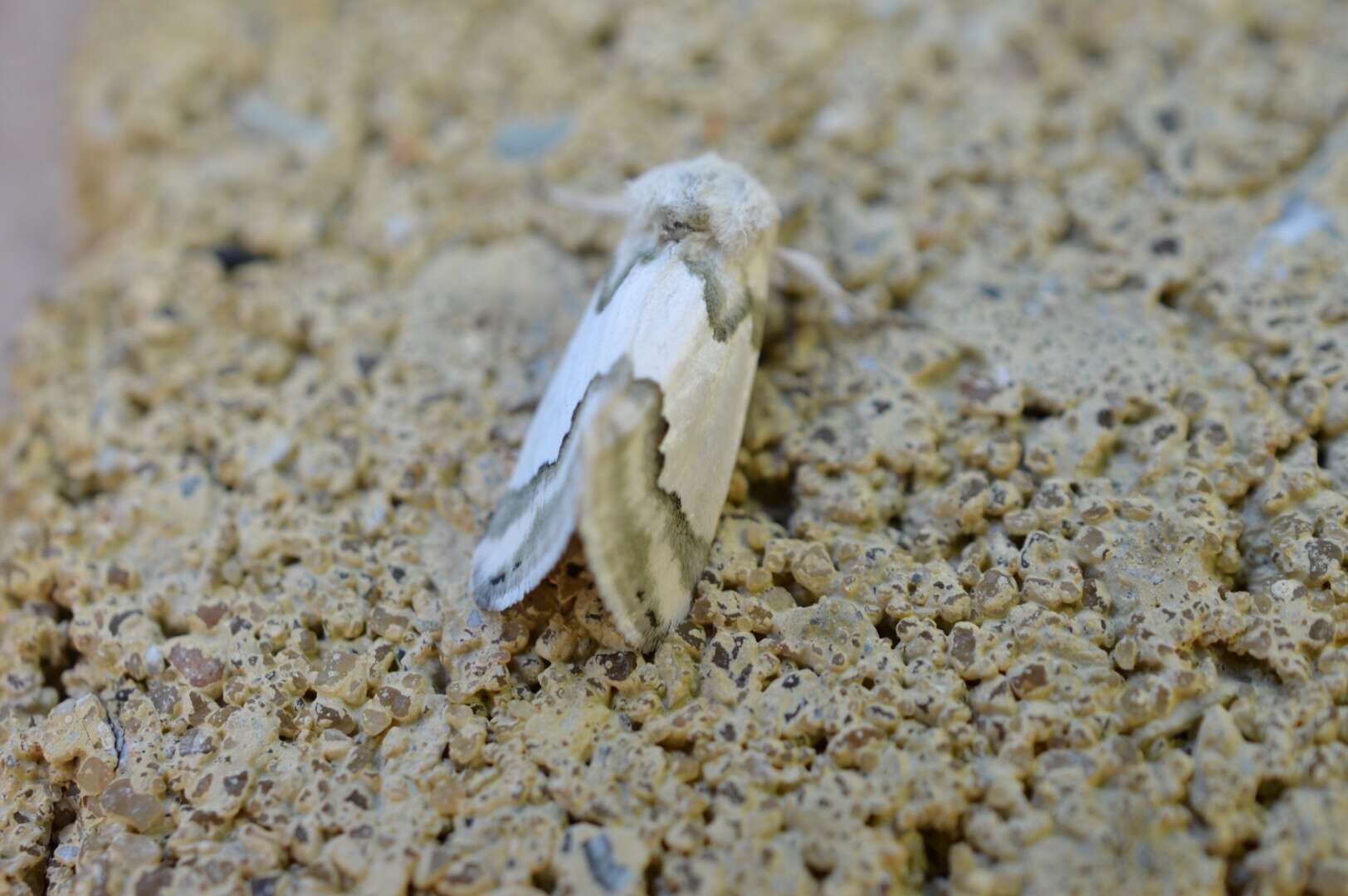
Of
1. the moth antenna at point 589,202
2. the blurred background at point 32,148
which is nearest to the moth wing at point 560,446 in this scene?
the moth antenna at point 589,202

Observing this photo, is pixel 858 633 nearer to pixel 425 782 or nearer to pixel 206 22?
pixel 425 782

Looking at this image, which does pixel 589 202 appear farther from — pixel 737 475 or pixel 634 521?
pixel 634 521

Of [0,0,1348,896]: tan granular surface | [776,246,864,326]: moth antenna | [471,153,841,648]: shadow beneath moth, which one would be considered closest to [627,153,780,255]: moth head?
[471,153,841,648]: shadow beneath moth

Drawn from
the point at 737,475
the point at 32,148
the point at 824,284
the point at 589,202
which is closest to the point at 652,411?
the point at 737,475

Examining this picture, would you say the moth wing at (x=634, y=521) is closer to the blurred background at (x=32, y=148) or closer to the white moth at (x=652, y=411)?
the white moth at (x=652, y=411)

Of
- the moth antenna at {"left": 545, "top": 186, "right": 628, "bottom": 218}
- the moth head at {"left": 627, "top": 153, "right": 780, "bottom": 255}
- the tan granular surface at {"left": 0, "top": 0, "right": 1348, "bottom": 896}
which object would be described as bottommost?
the tan granular surface at {"left": 0, "top": 0, "right": 1348, "bottom": 896}

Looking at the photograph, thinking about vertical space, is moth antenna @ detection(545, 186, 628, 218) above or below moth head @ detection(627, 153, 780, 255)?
below

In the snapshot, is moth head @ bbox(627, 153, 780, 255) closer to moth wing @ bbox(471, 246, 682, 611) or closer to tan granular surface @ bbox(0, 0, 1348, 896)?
moth wing @ bbox(471, 246, 682, 611)

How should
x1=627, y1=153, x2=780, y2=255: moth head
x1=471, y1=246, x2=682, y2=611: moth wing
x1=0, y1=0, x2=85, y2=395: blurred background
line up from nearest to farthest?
x1=471, y1=246, x2=682, y2=611: moth wing, x1=627, y1=153, x2=780, y2=255: moth head, x1=0, y1=0, x2=85, y2=395: blurred background
